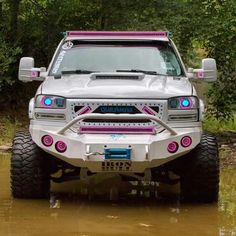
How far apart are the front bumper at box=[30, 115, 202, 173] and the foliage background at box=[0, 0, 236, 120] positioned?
5768 millimetres

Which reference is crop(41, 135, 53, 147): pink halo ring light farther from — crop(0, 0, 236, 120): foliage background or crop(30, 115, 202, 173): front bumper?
crop(0, 0, 236, 120): foliage background

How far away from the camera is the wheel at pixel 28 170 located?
7004 mm

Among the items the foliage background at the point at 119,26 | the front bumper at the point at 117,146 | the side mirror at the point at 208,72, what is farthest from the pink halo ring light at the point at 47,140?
the foliage background at the point at 119,26

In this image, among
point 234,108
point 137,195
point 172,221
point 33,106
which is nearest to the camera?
point 172,221

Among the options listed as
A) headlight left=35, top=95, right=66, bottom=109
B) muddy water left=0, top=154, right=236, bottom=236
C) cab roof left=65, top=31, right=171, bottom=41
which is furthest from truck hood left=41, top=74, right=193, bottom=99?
muddy water left=0, top=154, right=236, bottom=236

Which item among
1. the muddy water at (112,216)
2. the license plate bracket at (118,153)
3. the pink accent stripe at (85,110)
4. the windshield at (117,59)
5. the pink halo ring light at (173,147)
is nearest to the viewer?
the muddy water at (112,216)

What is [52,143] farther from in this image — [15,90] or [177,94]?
[15,90]

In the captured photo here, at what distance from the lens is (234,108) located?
12.2 metres

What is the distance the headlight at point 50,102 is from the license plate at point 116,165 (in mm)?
754

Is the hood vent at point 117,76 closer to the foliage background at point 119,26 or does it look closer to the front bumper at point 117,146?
the front bumper at point 117,146

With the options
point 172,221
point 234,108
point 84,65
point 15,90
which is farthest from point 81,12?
point 172,221

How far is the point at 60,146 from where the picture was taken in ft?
21.6

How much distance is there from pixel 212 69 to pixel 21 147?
2.42m

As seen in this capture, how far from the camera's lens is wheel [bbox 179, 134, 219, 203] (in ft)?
22.9
